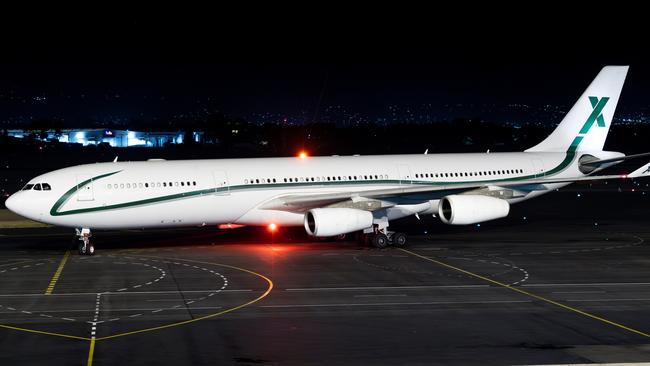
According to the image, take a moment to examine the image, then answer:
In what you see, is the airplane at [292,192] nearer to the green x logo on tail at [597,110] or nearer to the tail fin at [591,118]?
the tail fin at [591,118]

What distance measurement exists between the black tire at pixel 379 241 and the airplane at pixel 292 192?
54 millimetres

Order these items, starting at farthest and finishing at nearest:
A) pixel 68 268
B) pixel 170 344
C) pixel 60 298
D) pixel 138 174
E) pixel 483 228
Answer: pixel 483 228, pixel 138 174, pixel 68 268, pixel 60 298, pixel 170 344

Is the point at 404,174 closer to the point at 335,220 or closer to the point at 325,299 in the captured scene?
the point at 335,220

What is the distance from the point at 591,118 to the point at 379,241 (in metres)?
15.6

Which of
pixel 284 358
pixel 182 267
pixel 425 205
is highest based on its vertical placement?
pixel 425 205

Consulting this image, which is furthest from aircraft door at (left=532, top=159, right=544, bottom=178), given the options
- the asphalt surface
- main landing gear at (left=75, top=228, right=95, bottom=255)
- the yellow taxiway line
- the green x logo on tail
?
main landing gear at (left=75, top=228, right=95, bottom=255)

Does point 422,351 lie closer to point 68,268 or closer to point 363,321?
point 363,321

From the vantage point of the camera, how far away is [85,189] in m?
43.0

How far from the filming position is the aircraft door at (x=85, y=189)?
1684 inches

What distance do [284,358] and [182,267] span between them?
55.5ft

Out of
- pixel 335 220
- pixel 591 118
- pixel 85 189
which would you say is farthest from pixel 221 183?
pixel 591 118

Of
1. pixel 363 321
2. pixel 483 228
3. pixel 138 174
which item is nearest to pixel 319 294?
pixel 363 321

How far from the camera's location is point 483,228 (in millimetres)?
54156

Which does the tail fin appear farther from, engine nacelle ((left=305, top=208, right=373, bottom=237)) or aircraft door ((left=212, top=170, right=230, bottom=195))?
aircraft door ((left=212, top=170, right=230, bottom=195))
